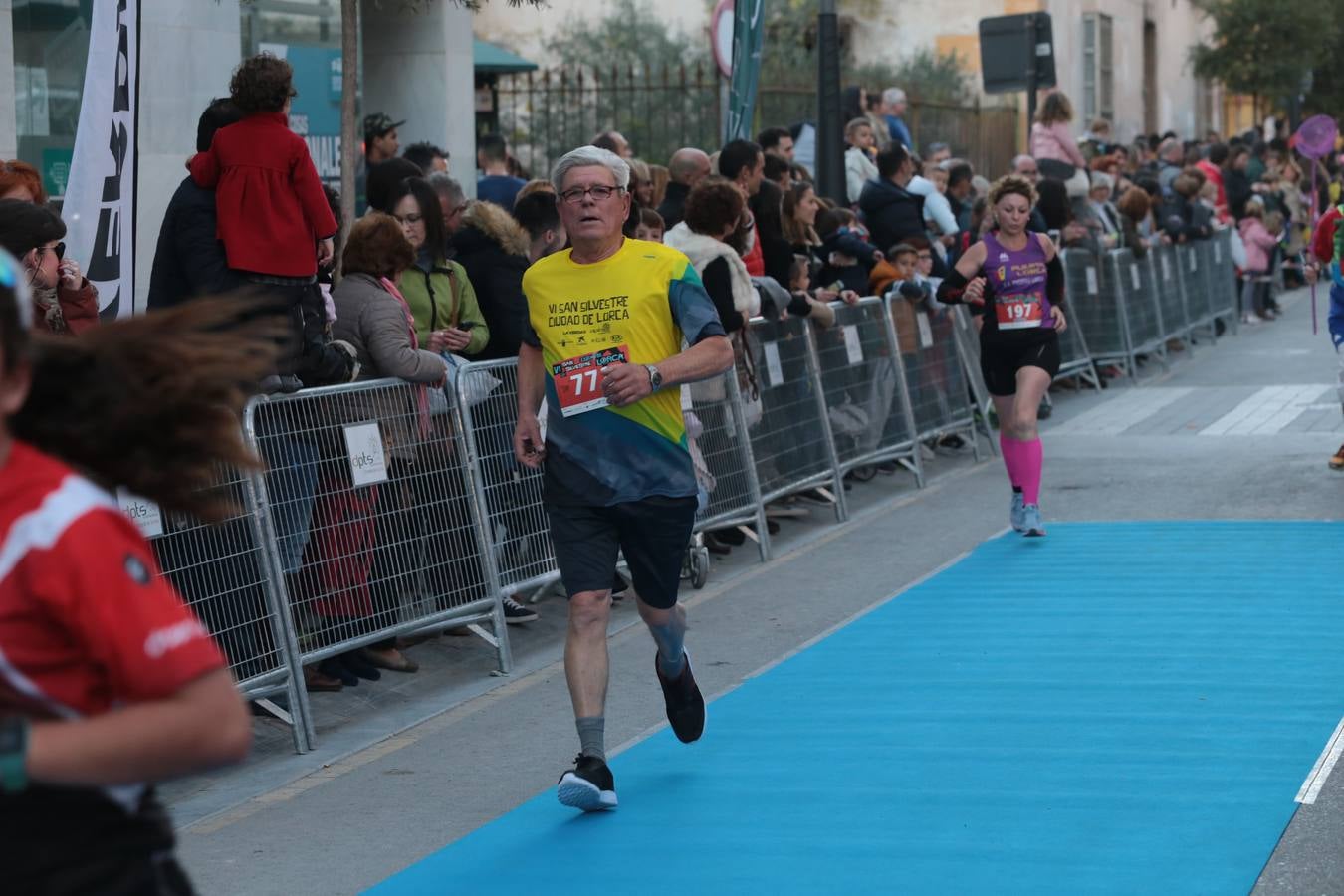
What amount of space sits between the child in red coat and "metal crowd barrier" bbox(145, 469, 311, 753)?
1115 mm

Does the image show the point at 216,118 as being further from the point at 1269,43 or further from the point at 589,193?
the point at 1269,43

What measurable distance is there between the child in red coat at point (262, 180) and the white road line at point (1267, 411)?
29.7ft

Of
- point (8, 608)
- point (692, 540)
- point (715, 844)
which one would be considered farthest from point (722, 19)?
point (8, 608)

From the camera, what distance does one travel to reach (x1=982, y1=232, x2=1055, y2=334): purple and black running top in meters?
10.9

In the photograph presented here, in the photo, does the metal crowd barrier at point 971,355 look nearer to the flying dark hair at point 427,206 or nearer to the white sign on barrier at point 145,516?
the flying dark hair at point 427,206

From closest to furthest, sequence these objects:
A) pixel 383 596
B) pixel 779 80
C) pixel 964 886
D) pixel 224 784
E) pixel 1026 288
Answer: pixel 964 886, pixel 224 784, pixel 383 596, pixel 1026 288, pixel 779 80

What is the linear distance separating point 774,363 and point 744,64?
10.6ft

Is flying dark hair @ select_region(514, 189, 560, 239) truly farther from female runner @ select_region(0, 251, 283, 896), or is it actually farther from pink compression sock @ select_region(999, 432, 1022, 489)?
female runner @ select_region(0, 251, 283, 896)

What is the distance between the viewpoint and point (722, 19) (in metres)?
14.0

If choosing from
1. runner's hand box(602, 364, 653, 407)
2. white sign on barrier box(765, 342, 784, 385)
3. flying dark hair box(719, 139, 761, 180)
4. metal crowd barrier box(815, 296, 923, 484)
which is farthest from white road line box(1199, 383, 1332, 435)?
→ runner's hand box(602, 364, 653, 407)

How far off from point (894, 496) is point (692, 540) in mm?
3160

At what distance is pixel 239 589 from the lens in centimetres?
694

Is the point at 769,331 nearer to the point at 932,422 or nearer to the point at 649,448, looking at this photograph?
the point at 932,422

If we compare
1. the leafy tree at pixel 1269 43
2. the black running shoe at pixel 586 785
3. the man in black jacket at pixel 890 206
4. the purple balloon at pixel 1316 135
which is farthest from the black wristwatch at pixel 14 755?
the leafy tree at pixel 1269 43
